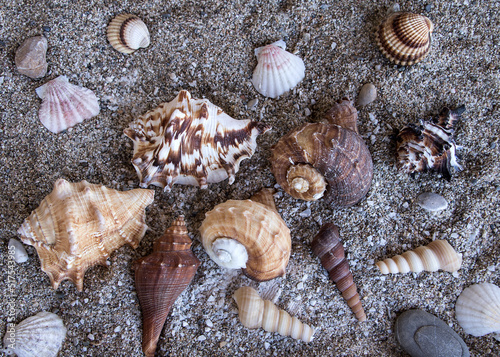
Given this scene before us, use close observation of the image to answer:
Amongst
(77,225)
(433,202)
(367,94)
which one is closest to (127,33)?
(77,225)

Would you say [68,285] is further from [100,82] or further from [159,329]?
[100,82]

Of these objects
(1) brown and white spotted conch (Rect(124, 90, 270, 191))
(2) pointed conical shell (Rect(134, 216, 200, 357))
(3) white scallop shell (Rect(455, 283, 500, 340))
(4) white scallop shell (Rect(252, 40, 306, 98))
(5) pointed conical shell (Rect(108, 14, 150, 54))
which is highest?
(5) pointed conical shell (Rect(108, 14, 150, 54))

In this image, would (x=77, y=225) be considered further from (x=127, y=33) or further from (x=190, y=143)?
(x=127, y=33)

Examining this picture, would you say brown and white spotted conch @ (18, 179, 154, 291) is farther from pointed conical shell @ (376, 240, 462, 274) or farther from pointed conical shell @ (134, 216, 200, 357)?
pointed conical shell @ (376, 240, 462, 274)

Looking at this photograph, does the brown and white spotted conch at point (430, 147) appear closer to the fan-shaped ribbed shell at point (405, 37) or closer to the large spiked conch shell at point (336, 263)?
the fan-shaped ribbed shell at point (405, 37)

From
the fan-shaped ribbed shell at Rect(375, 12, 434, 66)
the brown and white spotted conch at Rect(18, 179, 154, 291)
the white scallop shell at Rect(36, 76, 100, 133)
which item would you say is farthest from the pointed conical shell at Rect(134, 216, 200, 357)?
the fan-shaped ribbed shell at Rect(375, 12, 434, 66)

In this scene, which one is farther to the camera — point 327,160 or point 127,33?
point 127,33

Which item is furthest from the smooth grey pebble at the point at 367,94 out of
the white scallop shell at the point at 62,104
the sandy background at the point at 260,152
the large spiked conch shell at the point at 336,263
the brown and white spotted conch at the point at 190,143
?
the white scallop shell at the point at 62,104

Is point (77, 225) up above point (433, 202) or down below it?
above
